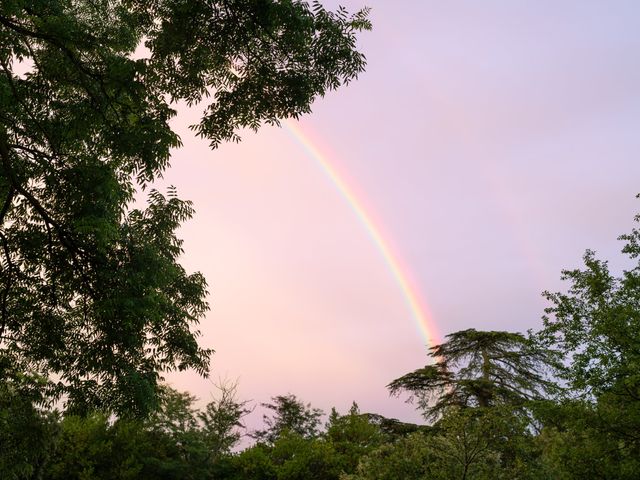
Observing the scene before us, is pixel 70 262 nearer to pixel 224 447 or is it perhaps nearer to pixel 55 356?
pixel 55 356

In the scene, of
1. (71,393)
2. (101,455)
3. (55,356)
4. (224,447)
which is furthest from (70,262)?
(224,447)

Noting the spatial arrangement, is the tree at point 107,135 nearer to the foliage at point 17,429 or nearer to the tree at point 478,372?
the foliage at point 17,429

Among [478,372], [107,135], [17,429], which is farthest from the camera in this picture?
[478,372]

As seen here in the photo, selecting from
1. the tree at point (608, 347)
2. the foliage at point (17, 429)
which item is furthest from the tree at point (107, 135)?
the tree at point (608, 347)

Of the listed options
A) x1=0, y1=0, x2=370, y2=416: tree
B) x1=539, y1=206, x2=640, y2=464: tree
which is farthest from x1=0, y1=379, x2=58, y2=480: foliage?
x1=539, y1=206, x2=640, y2=464: tree

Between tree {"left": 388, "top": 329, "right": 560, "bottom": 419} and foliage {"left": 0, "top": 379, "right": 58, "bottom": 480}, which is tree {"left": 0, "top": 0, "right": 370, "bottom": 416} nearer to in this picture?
foliage {"left": 0, "top": 379, "right": 58, "bottom": 480}

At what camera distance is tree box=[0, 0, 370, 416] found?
7.38 meters

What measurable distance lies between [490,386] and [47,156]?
76.4ft

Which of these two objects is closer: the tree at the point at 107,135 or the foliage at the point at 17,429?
the tree at the point at 107,135

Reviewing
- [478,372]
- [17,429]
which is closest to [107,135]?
[17,429]

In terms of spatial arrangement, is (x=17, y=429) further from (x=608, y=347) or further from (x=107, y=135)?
Result: (x=608, y=347)

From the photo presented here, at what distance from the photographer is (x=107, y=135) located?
24.8 feet

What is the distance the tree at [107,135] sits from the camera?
7375mm

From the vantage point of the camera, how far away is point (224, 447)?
1094 inches
